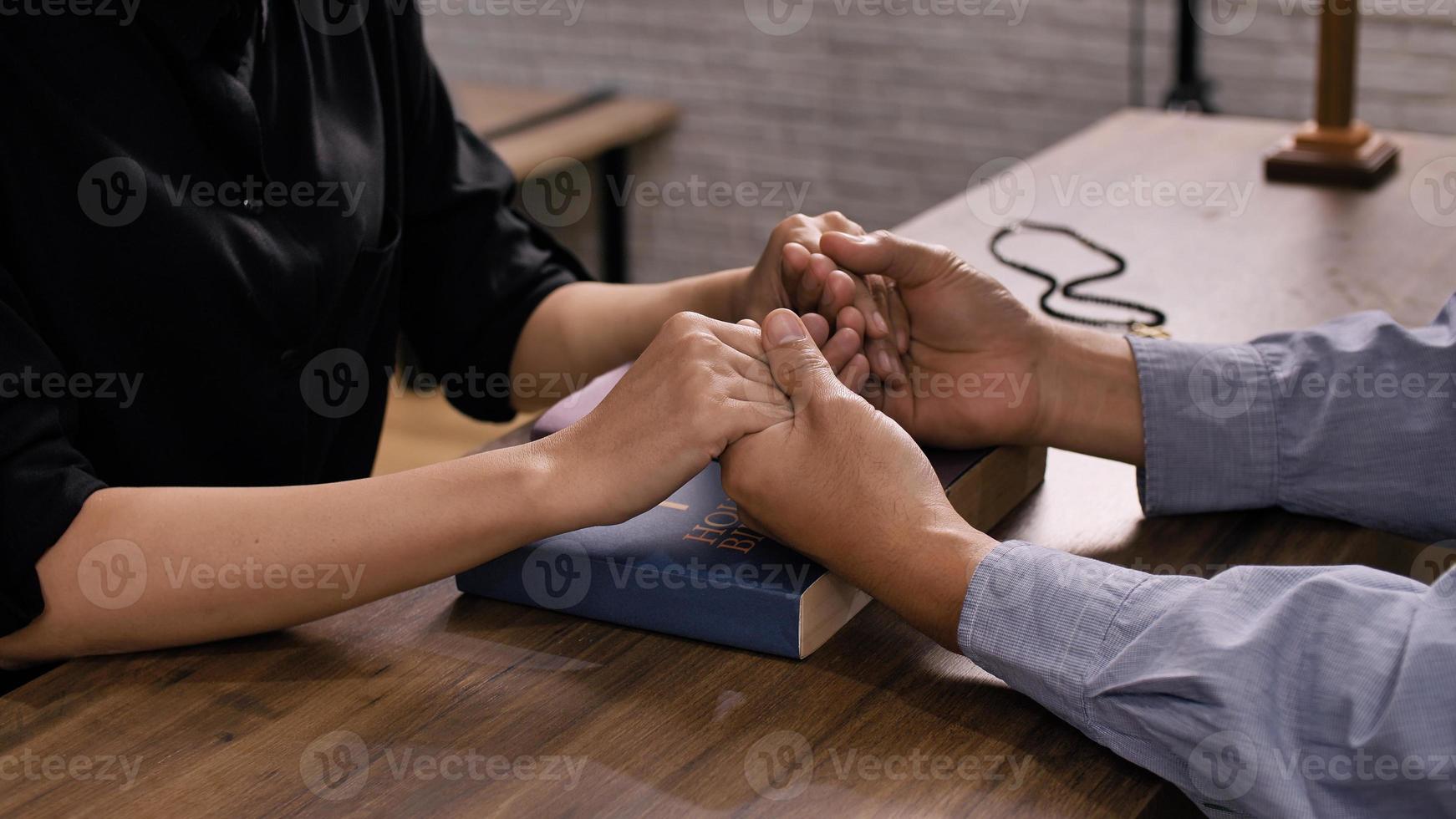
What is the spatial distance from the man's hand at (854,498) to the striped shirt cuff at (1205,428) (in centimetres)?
22

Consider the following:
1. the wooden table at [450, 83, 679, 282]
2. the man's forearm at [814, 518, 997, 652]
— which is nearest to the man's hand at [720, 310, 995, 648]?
the man's forearm at [814, 518, 997, 652]

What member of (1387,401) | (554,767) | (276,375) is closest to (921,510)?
(554,767)

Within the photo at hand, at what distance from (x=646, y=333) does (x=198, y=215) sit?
1.25 ft

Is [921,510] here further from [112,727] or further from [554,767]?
[112,727]

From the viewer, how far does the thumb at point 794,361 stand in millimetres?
907

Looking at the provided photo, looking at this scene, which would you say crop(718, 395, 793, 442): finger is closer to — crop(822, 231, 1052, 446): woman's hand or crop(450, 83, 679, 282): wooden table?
crop(822, 231, 1052, 446): woman's hand

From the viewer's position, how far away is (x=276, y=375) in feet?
3.61

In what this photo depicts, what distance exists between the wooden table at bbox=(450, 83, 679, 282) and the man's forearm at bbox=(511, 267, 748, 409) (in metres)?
1.61

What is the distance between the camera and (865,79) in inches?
118

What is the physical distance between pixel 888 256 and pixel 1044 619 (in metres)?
0.37

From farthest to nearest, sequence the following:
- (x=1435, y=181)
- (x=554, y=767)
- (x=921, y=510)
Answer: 1. (x=1435, y=181)
2. (x=921, y=510)
3. (x=554, y=767)

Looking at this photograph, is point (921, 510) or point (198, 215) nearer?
point (921, 510)

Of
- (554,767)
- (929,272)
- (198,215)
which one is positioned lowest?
(554,767)

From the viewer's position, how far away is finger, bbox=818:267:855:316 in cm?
105
